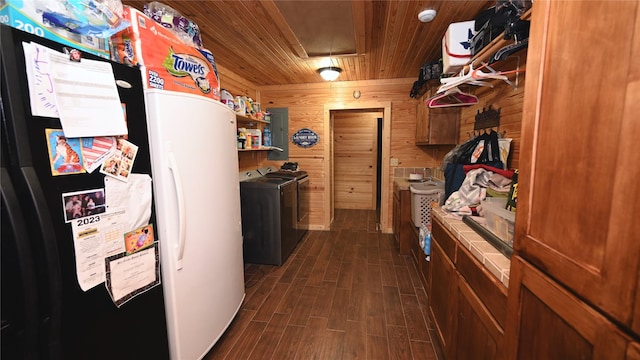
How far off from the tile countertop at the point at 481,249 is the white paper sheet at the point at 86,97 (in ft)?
5.24

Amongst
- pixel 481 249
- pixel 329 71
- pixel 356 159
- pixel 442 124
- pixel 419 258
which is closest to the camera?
pixel 481 249

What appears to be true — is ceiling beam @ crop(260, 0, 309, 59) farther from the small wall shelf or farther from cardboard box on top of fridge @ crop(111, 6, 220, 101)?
the small wall shelf

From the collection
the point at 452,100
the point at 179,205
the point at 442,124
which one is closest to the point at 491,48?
the point at 452,100

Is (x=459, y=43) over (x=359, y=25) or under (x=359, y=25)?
under

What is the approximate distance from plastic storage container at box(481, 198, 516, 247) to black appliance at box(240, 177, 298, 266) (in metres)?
1.98

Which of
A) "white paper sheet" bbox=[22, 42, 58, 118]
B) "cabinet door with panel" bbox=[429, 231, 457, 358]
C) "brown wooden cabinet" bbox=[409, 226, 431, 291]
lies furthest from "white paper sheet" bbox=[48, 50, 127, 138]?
"brown wooden cabinet" bbox=[409, 226, 431, 291]

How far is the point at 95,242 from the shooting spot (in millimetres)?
958

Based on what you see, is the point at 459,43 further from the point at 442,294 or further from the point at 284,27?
the point at 442,294

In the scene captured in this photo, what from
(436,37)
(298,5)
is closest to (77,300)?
(298,5)

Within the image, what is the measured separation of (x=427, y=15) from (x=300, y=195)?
2427mm

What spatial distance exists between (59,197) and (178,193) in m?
0.43

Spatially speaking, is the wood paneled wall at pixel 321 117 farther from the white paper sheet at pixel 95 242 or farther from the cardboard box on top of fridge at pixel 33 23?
the white paper sheet at pixel 95 242

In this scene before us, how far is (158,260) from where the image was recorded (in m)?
1.24

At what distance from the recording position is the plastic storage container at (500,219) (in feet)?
3.52
